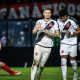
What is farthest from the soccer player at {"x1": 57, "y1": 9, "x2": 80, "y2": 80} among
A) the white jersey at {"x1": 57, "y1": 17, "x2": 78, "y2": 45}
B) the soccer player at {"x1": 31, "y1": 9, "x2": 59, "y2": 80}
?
the soccer player at {"x1": 31, "y1": 9, "x2": 59, "y2": 80}

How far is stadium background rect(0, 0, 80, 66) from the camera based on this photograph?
27.2 meters

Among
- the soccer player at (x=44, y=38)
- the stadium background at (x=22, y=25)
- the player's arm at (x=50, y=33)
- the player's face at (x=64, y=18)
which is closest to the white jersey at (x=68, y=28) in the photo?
the player's face at (x=64, y=18)

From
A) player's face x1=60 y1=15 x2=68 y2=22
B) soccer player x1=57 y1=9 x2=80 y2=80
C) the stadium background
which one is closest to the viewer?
player's face x1=60 y1=15 x2=68 y2=22

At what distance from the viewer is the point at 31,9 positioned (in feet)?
90.9

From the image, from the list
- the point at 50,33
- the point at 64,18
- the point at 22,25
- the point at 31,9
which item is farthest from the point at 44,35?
the point at 31,9

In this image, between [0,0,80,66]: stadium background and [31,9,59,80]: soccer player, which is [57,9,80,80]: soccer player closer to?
[31,9,59,80]: soccer player

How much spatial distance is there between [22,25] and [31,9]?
114cm

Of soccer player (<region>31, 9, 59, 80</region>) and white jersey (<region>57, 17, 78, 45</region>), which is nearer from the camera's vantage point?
soccer player (<region>31, 9, 59, 80</region>)

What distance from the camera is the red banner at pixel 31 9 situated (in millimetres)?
27606

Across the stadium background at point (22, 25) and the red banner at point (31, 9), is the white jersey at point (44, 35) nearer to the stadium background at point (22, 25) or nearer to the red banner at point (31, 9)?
the stadium background at point (22, 25)

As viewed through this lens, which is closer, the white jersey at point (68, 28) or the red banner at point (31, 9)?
the white jersey at point (68, 28)

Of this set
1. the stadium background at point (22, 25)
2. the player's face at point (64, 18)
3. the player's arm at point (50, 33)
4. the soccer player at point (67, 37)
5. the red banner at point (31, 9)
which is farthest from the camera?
the red banner at point (31, 9)

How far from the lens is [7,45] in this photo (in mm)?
27438

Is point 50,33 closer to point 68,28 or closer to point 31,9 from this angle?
point 68,28
